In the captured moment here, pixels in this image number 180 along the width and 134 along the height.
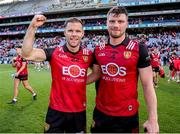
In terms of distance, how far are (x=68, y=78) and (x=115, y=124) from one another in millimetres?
873

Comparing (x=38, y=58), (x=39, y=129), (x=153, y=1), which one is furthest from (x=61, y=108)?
(x=153, y=1)

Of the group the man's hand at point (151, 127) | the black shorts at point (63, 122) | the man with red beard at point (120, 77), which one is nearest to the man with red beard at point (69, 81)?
the black shorts at point (63, 122)

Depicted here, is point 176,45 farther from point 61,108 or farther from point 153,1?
point 61,108

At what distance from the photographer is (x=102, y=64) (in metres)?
4.11

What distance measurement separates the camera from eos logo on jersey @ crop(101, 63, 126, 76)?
399 centimetres

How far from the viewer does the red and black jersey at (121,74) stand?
3.97 meters

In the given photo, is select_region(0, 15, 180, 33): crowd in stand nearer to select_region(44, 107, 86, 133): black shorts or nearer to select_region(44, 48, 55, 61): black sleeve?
select_region(44, 48, 55, 61): black sleeve

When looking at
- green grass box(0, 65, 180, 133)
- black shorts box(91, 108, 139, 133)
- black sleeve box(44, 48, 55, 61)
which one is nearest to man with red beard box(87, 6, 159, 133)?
black shorts box(91, 108, 139, 133)

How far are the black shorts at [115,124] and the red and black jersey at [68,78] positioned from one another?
0.39 metres

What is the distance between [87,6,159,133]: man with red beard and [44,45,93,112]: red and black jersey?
1.01ft

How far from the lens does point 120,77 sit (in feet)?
13.1

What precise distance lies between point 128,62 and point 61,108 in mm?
1090

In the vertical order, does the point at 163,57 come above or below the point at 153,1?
below

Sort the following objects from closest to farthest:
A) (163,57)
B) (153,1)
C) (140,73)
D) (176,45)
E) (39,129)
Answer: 1. (140,73)
2. (39,129)
3. (163,57)
4. (176,45)
5. (153,1)
